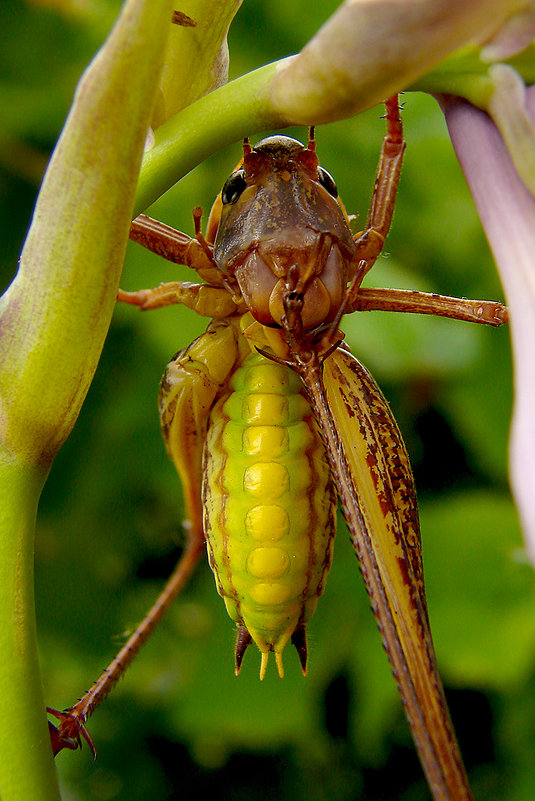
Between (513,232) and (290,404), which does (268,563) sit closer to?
(290,404)

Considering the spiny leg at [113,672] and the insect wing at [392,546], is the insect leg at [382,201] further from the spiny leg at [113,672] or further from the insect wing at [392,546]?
the spiny leg at [113,672]

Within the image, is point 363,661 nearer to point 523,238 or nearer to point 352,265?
point 352,265

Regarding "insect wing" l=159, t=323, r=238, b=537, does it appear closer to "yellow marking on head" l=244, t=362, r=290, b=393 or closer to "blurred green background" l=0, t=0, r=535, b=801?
"yellow marking on head" l=244, t=362, r=290, b=393

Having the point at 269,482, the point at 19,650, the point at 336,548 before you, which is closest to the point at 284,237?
the point at 269,482

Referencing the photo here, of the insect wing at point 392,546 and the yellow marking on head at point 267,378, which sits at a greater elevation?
the yellow marking on head at point 267,378

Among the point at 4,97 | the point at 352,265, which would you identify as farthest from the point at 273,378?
the point at 4,97

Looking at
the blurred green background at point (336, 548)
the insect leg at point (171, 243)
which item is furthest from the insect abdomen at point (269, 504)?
the blurred green background at point (336, 548)
